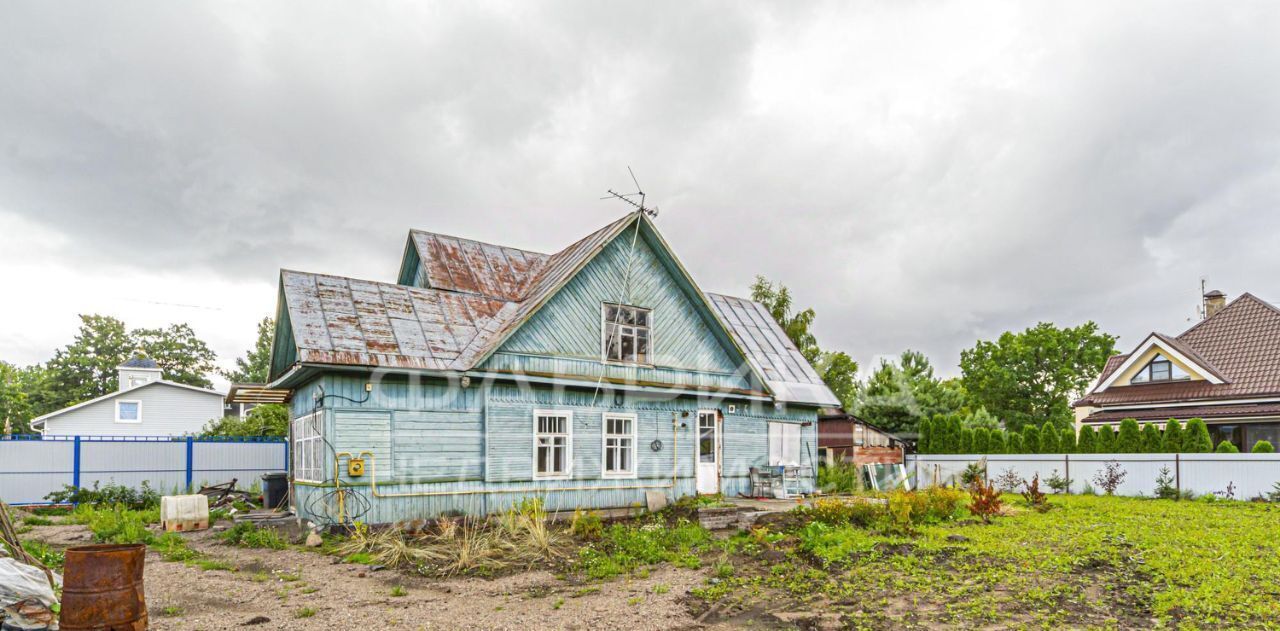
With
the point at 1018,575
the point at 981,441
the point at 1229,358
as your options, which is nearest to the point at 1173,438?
the point at 981,441

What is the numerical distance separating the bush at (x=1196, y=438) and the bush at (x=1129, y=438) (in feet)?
3.41

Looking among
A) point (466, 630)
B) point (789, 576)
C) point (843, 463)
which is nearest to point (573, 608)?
point (466, 630)

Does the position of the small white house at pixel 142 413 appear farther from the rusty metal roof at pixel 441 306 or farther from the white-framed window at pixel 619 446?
the white-framed window at pixel 619 446

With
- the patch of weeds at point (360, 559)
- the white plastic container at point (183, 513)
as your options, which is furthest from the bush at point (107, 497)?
the patch of weeds at point (360, 559)

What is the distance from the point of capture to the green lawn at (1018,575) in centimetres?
734

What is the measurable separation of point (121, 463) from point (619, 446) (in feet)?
41.5

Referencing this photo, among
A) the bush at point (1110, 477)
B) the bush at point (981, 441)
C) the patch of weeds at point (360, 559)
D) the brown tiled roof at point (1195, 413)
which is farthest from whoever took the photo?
the bush at point (981, 441)

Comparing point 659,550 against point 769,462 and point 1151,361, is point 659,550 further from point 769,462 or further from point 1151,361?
point 1151,361

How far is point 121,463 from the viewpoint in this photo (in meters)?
18.5

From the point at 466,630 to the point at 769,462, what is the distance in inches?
457

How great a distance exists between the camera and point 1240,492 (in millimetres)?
18141

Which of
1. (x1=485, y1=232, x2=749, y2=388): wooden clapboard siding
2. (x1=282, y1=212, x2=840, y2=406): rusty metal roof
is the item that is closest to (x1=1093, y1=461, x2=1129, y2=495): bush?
(x1=282, y1=212, x2=840, y2=406): rusty metal roof

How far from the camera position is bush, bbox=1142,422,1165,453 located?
20297 millimetres

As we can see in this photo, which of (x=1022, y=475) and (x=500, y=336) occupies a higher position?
(x=500, y=336)
